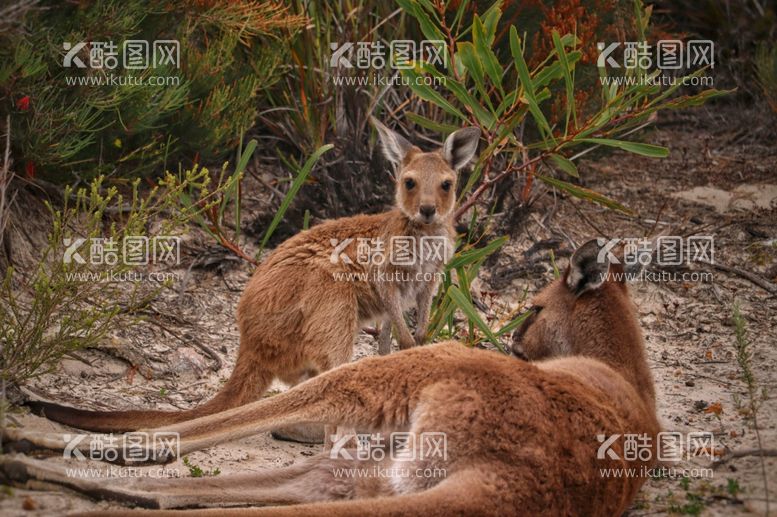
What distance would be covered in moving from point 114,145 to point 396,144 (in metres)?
1.98

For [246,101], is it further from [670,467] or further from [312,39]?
[670,467]

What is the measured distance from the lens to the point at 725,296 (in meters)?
6.94

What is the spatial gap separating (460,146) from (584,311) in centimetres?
159

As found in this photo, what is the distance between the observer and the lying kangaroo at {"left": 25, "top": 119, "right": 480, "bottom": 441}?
4980mm

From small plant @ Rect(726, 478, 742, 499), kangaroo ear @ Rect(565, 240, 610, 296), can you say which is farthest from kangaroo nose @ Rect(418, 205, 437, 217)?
small plant @ Rect(726, 478, 742, 499)

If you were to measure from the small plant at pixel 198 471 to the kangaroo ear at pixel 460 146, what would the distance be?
2472mm

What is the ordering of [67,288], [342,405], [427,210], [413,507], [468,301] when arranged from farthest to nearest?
[427,210] < [468,301] < [67,288] < [342,405] < [413,507]

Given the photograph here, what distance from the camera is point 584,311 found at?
15.6 ft

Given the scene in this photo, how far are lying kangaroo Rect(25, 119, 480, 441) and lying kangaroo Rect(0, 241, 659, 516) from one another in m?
0.61

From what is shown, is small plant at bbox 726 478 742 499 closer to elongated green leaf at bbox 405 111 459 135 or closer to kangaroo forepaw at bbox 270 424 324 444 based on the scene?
kangaroo forepaw at bbox 270 424 324 444

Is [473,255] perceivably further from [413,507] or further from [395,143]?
[413,507]

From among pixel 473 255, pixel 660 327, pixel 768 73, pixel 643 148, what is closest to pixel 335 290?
pixel 473 255

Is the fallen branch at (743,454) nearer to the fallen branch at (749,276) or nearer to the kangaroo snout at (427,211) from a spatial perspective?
the kangaroo snout at (427,211)

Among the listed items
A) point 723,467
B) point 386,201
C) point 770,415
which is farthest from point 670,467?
point 386,201
